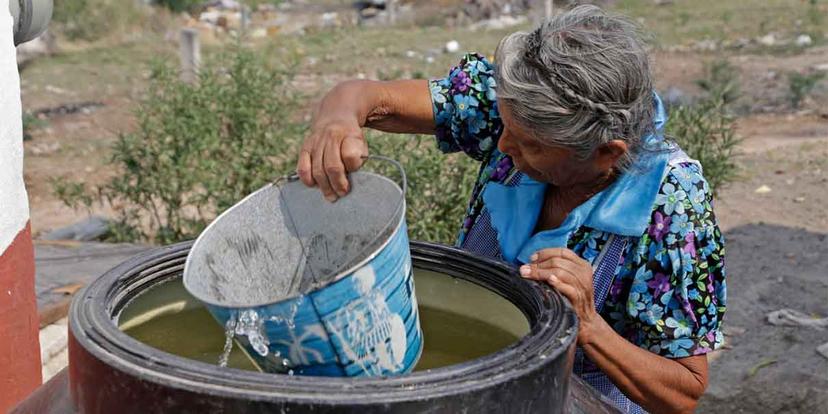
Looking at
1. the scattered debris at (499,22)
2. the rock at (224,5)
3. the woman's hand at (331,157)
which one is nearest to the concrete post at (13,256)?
the woman's hand at (331,157)

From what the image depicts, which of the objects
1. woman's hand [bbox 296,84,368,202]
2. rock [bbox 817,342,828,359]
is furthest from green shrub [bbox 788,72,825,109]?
woman's hand [bbox 296,84,368,202]

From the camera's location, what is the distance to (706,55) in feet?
36.9

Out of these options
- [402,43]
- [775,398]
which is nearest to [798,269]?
[775,398]

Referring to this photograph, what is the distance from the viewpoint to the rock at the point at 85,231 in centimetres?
553

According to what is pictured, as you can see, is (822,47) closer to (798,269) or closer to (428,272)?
(798,269)

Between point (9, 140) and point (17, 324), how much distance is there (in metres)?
0.47

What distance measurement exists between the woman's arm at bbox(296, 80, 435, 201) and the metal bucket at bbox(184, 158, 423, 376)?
0.04m

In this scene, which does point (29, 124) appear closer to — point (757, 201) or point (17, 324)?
point (757, 201)

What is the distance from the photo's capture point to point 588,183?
6.35ft

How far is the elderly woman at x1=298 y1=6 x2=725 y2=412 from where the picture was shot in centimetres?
170

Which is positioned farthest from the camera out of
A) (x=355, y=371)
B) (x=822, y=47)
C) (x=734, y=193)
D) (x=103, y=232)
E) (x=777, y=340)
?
(x=822, y=47)

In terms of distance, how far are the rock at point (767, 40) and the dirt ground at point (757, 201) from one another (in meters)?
0.69

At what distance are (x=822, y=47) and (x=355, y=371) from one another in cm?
1095

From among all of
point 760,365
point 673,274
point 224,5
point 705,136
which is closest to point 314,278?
point 673,274
